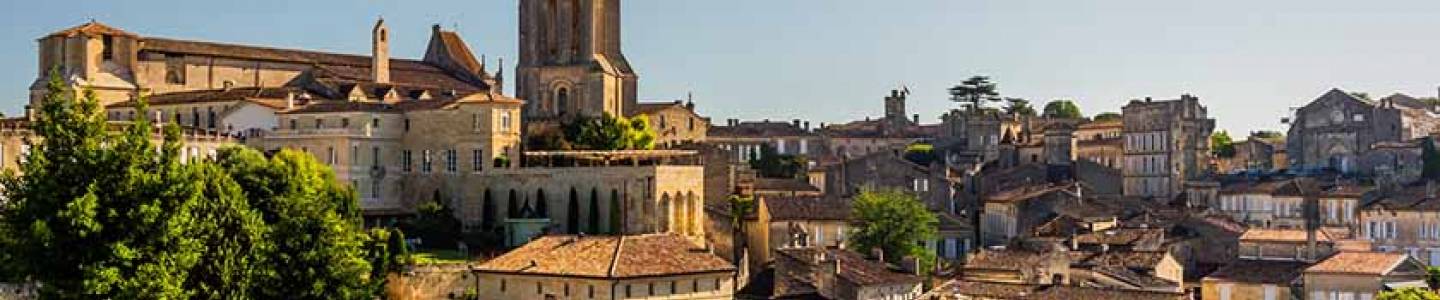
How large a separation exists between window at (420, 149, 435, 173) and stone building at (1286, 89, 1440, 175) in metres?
45.3

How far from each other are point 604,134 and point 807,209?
27.5ft

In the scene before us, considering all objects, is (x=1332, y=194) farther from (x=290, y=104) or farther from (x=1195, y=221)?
(x=290, y=104)

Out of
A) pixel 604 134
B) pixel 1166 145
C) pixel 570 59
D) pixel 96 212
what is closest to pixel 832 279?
pixel 604 134

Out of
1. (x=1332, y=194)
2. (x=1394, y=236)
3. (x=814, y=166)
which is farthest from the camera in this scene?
(x=814, y=166)

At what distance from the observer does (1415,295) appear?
159ft

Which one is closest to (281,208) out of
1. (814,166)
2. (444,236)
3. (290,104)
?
(444,236)

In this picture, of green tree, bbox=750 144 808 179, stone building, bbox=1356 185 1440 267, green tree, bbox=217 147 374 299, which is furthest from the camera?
green tree, bbox=750 144 808 179

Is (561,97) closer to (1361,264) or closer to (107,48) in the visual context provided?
(107,48)

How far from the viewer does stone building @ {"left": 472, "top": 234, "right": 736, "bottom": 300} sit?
4572cm

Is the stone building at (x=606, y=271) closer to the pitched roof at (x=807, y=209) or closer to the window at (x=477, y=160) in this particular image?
the window at (x=477, y=160)

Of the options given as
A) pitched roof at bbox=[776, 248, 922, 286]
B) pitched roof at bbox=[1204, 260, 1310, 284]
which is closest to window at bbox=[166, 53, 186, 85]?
pitched roof at bbox=[776, 248, 922, 286]

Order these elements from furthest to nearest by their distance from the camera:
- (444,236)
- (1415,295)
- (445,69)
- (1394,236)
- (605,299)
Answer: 1. (445,69)
2. (1394,236)
3. (444,236)
4. (1415,295)
5. (605,299)

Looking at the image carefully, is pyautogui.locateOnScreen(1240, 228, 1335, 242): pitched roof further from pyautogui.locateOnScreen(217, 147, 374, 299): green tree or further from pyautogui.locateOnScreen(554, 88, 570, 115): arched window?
pyautogui.locateOnScreen(217, 147, 374, 299): green tree

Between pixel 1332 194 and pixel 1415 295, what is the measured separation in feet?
87.6
